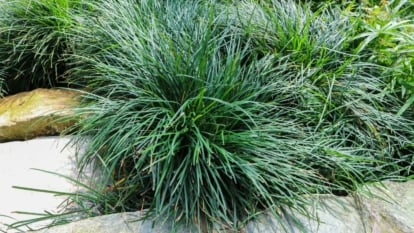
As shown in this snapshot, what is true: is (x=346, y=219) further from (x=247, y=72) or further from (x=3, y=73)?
(x=3, y=73)

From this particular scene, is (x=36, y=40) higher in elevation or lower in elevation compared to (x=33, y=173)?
higher

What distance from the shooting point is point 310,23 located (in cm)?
238

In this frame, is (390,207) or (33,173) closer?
(390,207)

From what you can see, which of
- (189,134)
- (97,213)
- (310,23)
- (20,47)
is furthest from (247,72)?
(20,47)

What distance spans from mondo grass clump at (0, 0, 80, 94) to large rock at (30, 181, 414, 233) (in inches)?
49.0

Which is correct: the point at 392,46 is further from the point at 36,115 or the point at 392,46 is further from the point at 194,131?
the point at 36,115

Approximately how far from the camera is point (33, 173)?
2051mm

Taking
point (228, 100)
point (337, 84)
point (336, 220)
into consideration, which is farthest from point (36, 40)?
point (336, 220)

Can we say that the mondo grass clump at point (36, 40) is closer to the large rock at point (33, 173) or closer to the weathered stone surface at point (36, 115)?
the weathered stone surface at point (36, 115)

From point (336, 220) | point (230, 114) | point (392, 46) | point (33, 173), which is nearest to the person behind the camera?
point (336, 220)

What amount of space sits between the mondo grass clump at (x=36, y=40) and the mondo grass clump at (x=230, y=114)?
250mm

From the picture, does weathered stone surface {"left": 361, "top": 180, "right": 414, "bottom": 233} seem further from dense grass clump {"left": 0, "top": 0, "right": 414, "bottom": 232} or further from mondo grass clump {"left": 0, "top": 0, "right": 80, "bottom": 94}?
mondo grass clump {"left": 0, "top": 0, "right": 80, "bottom": 94}

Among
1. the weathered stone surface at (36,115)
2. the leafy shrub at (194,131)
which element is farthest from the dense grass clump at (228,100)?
the weathered stone surface at (36,115)

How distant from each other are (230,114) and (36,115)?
119 cm
